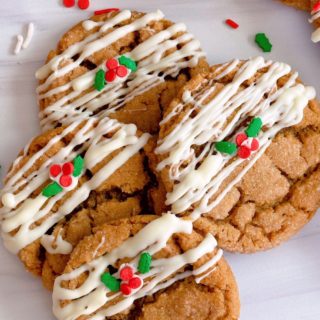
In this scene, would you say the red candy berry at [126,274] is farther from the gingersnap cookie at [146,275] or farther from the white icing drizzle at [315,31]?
the white icing drizzle at [315,31]

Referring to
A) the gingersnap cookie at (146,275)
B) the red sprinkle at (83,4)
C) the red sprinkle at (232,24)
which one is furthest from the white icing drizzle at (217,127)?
the red sprinkle at (83,4)

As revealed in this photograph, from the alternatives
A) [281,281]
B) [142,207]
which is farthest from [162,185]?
[281,281]

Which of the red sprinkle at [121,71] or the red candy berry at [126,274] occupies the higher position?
the red sprinkle at [121,71]

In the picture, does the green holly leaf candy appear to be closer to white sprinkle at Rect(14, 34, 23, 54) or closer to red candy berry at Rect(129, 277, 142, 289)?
red candy berry at Rect(129, 277, 142, 289)

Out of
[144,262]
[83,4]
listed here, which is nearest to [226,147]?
[144,262]

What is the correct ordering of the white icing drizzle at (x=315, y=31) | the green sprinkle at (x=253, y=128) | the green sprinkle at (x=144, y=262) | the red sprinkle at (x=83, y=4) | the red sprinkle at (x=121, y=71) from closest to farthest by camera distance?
the green sprinkle at (x=144, y=262)
the green sprinkle at (x=253, y=128)
the red sprinkle at (x=121, y=71)
the white icing drizzle at (x=315, y=31)
the red sprinkle at (x=83, y=4)

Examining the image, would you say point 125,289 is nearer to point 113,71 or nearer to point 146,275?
point 146,275

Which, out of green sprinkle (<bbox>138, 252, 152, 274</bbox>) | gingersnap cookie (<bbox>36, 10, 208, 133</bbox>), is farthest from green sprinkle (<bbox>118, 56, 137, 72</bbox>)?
green sprinkle (<bbox>138, 252, 152, 274</bbox>)
